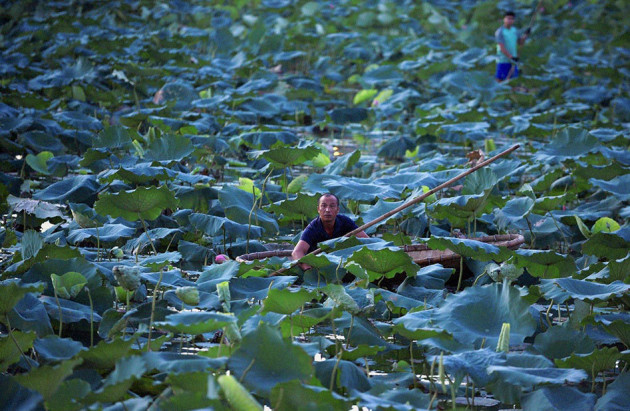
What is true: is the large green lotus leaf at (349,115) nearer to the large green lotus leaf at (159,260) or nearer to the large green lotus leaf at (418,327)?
the large green lotus leaf at (159,260)

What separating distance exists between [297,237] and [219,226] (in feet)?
1.59

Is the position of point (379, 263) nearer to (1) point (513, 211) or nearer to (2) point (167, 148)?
(1) point (513, 211)

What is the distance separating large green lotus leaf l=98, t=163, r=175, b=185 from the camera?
474 centimetres

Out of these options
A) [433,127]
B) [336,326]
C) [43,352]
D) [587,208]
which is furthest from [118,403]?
[433,127]

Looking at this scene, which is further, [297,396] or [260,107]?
[260,107]

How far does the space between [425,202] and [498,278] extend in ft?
4.24

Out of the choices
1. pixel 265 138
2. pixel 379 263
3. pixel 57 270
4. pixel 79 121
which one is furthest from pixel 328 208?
pixel 79 121

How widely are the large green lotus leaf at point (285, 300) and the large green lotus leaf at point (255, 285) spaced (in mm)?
382

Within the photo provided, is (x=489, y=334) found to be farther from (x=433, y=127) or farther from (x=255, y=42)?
(x=255, y=42)

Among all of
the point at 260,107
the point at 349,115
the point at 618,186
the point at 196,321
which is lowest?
the point at 349,115

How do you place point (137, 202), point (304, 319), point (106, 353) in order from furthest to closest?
point (137, 202)
point (304, 319)
point (106, 353)

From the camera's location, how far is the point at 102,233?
14.0 feet

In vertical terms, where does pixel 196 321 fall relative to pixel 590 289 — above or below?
above

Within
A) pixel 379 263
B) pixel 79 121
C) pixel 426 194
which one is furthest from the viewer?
pixel 79 121
